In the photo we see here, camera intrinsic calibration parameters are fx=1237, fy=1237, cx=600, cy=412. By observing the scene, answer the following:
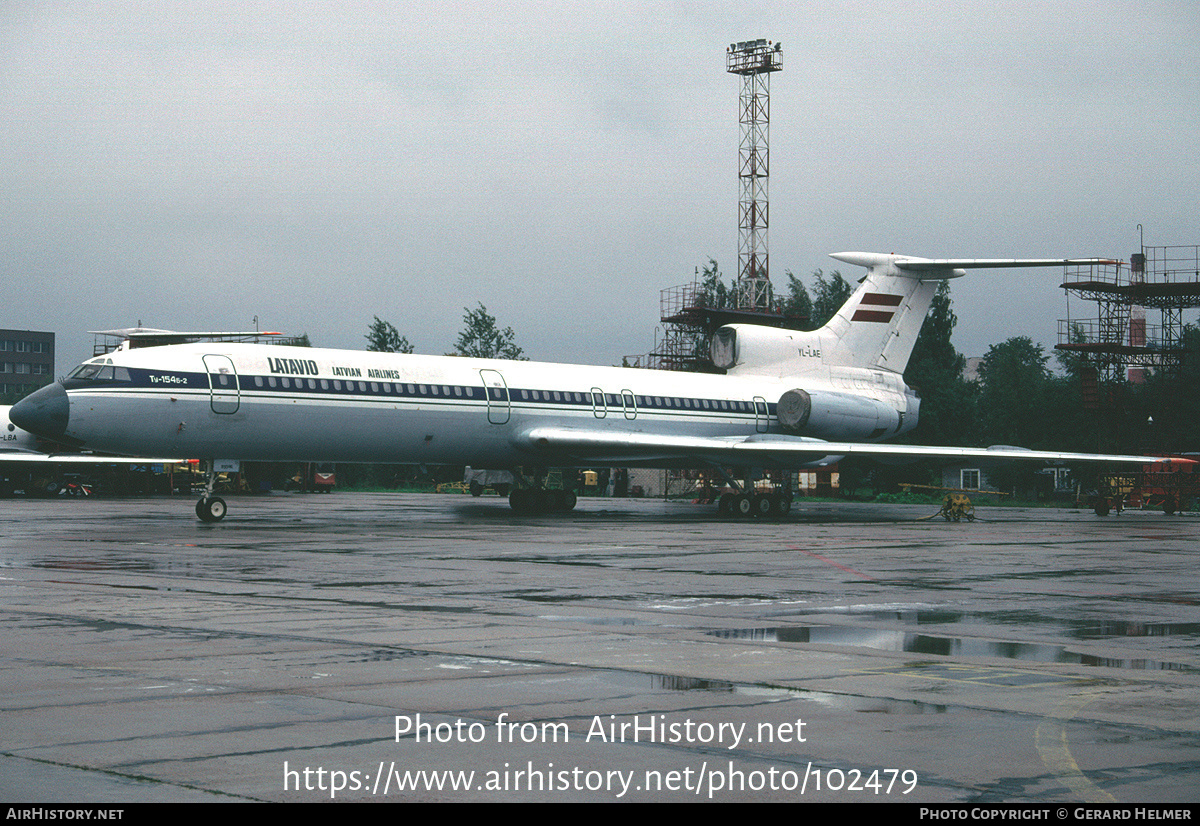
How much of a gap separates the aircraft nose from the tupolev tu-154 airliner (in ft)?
0.12

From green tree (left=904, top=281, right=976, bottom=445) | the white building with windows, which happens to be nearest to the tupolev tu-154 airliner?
green tree (left=904, top=281, right=976, bottom=445)

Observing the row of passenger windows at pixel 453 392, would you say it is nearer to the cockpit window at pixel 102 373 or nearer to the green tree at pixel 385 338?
the cockpit window at pixel 102 373

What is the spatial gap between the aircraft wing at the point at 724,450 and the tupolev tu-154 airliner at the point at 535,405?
62mm

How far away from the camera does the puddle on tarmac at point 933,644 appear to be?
27.4ft

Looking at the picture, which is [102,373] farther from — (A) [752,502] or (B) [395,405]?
(A) [752,502]

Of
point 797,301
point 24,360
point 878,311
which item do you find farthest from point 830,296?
point 24,360

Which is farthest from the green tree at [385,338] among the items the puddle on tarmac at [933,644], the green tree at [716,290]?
the puddle on tarmac at [933,644]

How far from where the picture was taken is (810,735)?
586 centimetres

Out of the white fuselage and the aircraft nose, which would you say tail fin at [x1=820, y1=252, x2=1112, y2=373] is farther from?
the aircraft nose

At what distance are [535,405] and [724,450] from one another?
5.21 metres

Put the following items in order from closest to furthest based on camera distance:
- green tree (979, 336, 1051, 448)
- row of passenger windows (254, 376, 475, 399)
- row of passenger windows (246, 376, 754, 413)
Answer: row of passenger windows (254, 376, 475, 399) < row of passenger windows (246, 376, 754, 413) < green tree (979, 336, 1051, 448)

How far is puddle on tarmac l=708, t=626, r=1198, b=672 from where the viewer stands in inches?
329

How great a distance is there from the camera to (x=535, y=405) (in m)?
32.1
